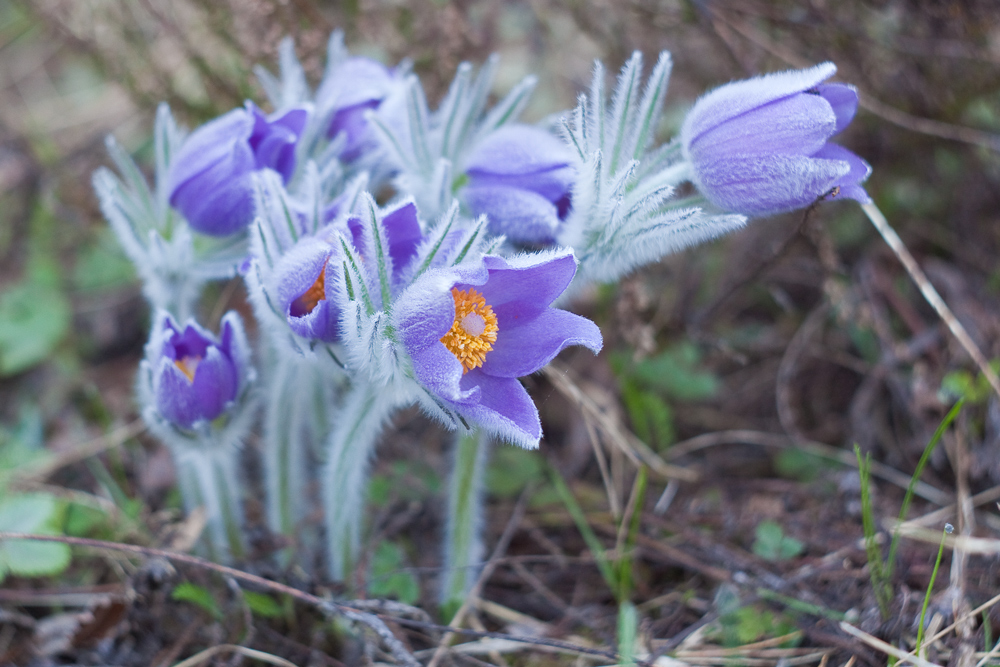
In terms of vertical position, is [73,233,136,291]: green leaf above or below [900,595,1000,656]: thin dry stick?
above

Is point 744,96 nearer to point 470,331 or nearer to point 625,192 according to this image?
point 625,192

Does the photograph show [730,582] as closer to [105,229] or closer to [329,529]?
[329,529]

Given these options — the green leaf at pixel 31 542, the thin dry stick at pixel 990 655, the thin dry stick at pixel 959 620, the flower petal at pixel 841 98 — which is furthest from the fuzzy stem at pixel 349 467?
the thin dry stick at pixel 990 655

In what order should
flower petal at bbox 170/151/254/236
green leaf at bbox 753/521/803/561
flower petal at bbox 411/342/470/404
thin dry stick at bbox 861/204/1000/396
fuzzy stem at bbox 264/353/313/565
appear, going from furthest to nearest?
thin dry stick at bbox 861/204/1000/396
green leaf at bbox 753/521/803/561
fuzzy stem at bbox 264/353/313/565
flower petal at bbox 170/151/254/236
flower petal at bbox 411/342/470/404

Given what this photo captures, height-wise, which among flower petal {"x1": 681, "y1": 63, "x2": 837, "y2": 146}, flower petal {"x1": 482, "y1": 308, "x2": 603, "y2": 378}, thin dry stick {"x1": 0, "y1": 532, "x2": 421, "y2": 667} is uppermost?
flower petal {"x1": 681, "y1": 63, "x2": 837, "y2": 146}

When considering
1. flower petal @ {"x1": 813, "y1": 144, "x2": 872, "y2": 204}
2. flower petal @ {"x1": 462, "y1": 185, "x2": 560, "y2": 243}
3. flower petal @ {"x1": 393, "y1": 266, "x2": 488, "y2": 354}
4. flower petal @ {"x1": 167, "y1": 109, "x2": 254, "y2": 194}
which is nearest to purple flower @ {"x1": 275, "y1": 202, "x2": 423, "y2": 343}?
flower petal @ {"x1": 393, "y1": 266, "x2": 488, "y2": 354}

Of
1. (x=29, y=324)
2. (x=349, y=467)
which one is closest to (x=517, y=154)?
(x=349, y=467)

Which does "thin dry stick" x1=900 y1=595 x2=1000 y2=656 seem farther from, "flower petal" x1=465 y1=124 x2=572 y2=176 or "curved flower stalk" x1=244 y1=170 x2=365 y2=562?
"curved flower stalk" x1=244 y1=170 x2=365 y2=562

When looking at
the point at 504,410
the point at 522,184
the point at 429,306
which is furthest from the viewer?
the point at 522,184
